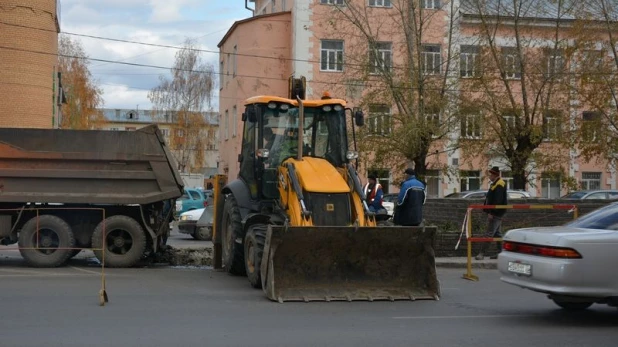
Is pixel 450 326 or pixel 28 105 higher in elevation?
pixel 28 105

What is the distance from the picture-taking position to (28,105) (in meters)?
36.9

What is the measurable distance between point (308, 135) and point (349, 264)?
295 cm

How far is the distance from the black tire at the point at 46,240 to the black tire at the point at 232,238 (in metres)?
3.03

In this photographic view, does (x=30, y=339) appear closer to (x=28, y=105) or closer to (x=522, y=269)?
(x=522, y=269)

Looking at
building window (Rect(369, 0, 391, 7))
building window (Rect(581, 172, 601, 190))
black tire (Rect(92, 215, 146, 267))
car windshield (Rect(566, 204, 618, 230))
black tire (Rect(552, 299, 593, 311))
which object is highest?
building window (Rect(369, 0, 391, 7))

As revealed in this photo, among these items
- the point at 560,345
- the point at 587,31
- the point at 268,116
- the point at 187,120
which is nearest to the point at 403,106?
the point at 587,31

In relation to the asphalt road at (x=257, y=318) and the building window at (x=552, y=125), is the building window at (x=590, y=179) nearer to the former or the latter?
the building window at (x=552, y=125)

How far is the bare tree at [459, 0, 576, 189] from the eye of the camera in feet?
98.6

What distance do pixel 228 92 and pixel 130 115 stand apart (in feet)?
189

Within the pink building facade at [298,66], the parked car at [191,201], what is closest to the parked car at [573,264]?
the parked car at [191,201]

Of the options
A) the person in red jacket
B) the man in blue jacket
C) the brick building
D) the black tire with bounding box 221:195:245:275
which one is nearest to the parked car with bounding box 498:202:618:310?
the man in blue jacket

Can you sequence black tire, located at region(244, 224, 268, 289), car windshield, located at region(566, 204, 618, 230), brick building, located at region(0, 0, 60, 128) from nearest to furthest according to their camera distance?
car windshield, located at region(566, 204, 618, 230) → black tire, located at region(244, 224, 268, 289) → brick building, located at region(0, 0, 60, 128)

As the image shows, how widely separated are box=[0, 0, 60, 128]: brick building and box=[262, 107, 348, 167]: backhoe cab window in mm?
24659

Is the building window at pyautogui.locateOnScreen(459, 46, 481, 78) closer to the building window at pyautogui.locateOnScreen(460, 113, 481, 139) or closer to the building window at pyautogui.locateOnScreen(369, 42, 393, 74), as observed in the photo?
the building window at pyautogui.locateOnScreen(460, 113, 481, 139)
